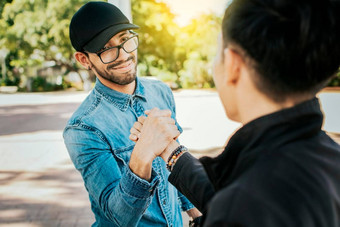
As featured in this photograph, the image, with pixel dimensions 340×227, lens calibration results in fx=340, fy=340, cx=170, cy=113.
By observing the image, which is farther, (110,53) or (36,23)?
(36,23)

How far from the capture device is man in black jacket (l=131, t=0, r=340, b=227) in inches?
30.4

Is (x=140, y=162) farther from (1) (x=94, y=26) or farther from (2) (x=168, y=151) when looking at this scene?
(1) (x=94, y=26)

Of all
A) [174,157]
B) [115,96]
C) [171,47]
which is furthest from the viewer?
[171,47]

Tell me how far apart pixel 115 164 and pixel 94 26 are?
2.27 ft

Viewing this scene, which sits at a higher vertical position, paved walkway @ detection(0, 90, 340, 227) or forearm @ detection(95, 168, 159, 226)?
forearm @ detection(95, 168, 159, 226)

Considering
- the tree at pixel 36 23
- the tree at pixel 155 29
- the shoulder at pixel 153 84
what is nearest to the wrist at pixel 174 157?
the shoulder at pixel 153 84

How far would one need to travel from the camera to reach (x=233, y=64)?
3.08 ft

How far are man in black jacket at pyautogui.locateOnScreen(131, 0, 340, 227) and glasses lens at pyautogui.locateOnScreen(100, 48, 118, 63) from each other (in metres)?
0.95

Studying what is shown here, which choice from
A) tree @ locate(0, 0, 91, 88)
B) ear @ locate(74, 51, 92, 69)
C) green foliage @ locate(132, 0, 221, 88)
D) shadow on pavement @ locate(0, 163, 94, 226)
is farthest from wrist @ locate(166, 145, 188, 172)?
green foliage @ locate(132, 0, 221, 88)

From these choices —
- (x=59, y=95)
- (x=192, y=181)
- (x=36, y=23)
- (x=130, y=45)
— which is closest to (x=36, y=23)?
(x=36, y=23)

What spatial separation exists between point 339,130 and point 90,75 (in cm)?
2501

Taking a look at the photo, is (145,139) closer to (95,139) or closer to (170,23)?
(95,139)

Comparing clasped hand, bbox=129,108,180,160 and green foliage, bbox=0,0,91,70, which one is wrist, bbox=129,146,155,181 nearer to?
clasped hand, bbox=129,108,180,160

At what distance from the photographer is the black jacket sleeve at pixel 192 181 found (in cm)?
129
